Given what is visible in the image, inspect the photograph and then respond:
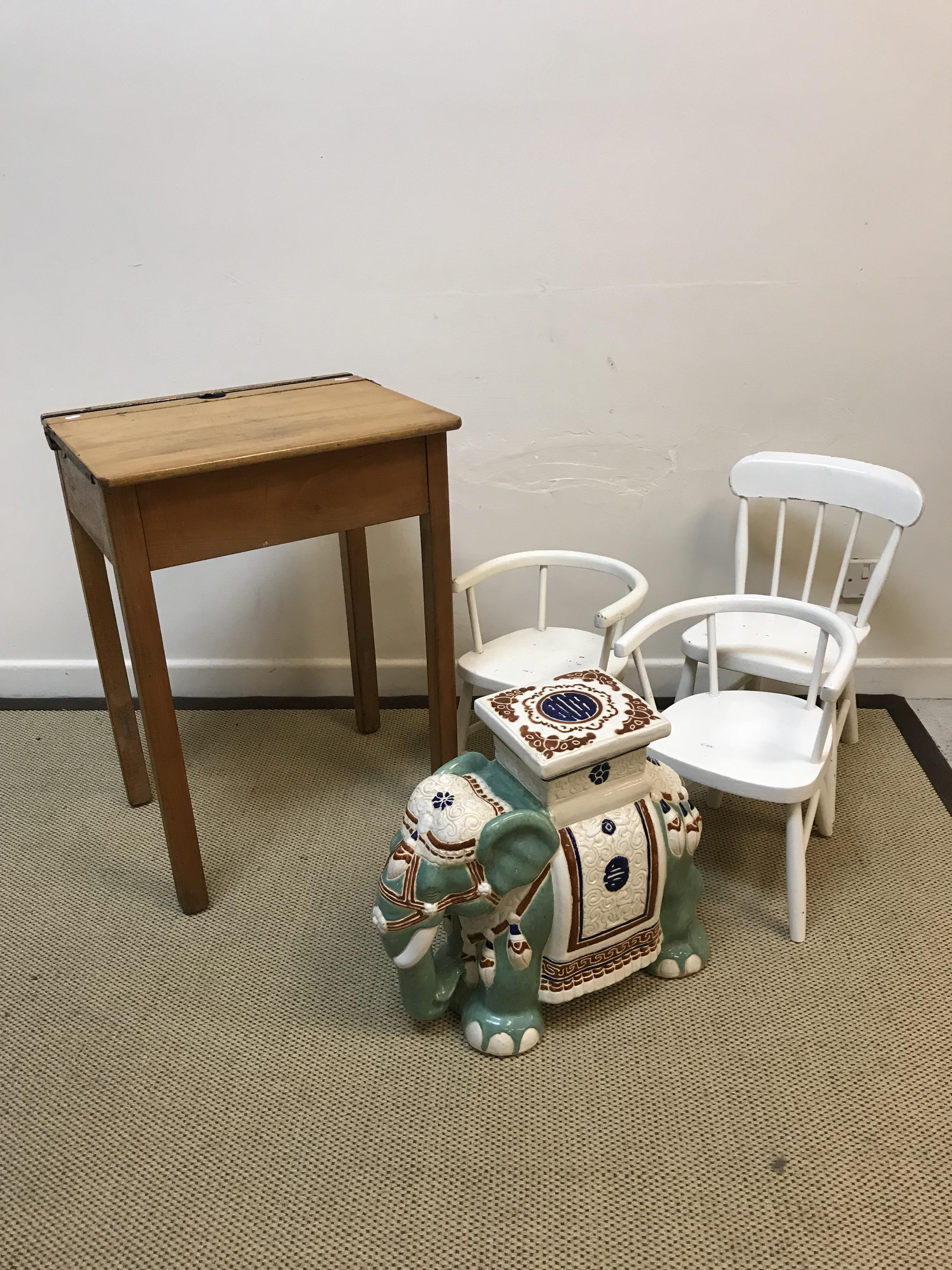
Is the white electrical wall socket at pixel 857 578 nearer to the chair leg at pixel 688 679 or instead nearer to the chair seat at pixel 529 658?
the chair leg at pixel 688 679

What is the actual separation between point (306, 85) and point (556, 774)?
1.36 m

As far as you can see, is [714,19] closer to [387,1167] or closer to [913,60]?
[913,60]

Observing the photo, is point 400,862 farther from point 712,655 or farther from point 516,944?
point 712,655

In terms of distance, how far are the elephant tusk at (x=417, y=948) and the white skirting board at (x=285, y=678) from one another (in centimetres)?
102

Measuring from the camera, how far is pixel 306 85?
1.67 m

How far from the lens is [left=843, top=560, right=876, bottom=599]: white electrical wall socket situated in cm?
201

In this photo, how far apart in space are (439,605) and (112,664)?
0.65m

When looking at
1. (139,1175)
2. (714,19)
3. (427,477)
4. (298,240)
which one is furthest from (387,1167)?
(714,19)

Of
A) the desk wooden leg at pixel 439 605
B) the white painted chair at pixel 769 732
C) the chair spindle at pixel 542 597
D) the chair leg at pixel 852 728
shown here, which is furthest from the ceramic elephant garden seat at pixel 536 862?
the chair leg at pixel 852 728

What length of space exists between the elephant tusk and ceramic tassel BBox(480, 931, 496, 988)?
0.08 metres

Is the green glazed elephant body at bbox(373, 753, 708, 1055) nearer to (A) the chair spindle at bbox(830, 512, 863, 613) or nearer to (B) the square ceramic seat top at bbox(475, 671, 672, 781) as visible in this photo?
(B) the square ceramic seat top at bbox(475, 671, 672, 781)

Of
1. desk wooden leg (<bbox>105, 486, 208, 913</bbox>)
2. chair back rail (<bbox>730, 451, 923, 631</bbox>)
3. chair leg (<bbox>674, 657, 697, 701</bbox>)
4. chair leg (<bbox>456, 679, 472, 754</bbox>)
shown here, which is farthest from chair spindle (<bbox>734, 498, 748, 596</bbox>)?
desk wooden leg (<bbox>105, 486, 208, 913</bbox>)

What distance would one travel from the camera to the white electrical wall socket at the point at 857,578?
2006 mm

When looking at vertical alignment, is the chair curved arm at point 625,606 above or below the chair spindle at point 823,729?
above
